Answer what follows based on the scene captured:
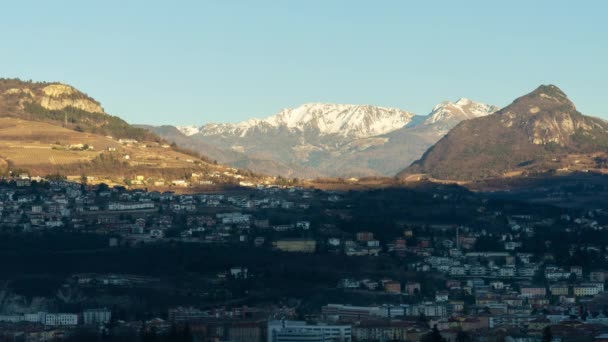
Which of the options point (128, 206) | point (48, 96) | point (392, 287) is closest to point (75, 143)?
point (48, 96)

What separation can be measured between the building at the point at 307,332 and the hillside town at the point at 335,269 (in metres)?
0.10

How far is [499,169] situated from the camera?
577ft

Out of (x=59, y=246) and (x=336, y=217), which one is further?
(x=336, y=217)

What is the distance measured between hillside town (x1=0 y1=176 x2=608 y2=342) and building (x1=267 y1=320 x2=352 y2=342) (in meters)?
0.10

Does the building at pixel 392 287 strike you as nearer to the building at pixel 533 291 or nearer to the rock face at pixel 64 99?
the building at pixel 533 291

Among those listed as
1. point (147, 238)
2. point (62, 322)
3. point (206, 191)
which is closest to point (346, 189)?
point (206, 191)

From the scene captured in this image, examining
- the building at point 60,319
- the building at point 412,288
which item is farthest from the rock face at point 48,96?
the building at point 60,319

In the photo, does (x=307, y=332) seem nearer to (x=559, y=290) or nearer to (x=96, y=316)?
(x=96, y=316)

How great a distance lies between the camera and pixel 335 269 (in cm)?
9869

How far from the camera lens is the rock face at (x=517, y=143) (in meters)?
177

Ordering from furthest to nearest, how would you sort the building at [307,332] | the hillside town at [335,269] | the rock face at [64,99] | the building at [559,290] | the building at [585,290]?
the rock face at [64,99] → the building at [559,290] → the building at [585,290] → the hillside town at [335,269] → the building at [307,332]

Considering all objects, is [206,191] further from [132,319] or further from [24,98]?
[132,319]

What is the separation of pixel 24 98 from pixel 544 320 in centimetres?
7782

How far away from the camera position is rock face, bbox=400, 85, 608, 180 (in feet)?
580
